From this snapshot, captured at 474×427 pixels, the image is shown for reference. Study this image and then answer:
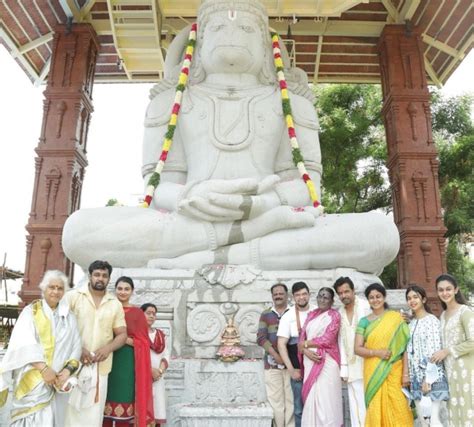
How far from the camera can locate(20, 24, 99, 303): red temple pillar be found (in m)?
9.45

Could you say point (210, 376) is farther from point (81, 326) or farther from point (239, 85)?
point (239, 85)

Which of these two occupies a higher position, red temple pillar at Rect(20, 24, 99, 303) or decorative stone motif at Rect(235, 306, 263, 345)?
red temple pillar at Rect(20, 24, 99, 303)

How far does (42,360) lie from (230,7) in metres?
4.07

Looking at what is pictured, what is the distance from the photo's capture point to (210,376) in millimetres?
3057

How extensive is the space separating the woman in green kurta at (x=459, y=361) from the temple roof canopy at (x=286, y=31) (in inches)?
271

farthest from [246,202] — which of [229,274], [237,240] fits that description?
[229,274]

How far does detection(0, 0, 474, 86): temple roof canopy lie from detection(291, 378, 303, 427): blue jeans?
6.92 m

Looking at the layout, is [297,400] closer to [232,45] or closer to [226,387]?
[226,387]

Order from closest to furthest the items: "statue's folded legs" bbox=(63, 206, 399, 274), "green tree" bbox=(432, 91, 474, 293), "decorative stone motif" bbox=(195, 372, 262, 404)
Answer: "decorative stone motif" bbox=(195, 372, 262, 404) < "statue's folded legs" bbox=(63, 206, 399, 274) < "green tree" bbox=(432, 91, 474, 293)

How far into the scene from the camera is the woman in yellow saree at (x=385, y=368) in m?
2.42

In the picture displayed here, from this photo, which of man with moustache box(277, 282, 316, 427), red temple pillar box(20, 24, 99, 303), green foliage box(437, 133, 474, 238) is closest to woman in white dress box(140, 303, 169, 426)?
man with moustache box(277, 282, 316, 427)

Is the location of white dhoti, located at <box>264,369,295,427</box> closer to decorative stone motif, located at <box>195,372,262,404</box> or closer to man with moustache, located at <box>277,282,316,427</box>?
man with moustache, located at <box>277,282,316,427</box>

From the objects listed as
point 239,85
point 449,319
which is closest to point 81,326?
point 449,319

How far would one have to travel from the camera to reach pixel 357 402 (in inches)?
102
